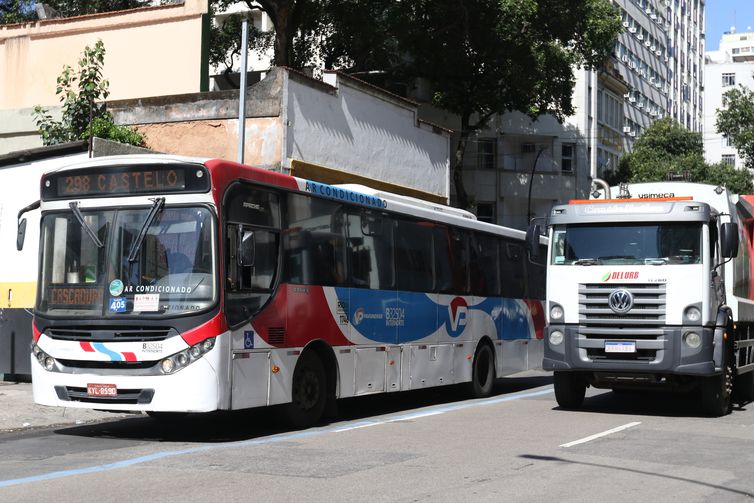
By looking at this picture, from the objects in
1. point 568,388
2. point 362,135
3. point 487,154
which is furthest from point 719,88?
point 568,388

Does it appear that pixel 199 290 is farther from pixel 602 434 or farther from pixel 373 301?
pixel 602 434

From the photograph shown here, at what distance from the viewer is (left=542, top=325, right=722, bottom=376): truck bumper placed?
47.0 feet

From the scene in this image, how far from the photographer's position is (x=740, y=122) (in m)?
64.1

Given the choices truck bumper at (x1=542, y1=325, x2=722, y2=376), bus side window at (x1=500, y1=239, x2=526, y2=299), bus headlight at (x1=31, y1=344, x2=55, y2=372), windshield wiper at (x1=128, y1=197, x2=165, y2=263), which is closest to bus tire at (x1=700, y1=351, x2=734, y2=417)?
truck bumper at (x1=542, y1=325, x2=722, y2=376)

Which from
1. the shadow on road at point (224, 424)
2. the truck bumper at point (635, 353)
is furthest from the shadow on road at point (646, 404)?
the shadow on road at point (224, 424)

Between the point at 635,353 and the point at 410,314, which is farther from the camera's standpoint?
the point at 410,314

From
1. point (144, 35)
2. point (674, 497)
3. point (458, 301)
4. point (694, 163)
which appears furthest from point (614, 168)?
point (674, 497)

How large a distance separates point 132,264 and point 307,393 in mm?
2924

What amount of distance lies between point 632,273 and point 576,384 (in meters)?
2.09

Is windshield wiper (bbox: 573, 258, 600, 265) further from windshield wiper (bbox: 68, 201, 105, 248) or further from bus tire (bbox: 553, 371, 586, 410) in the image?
windshield wiper (bbox: 68, 201, 105, 248)

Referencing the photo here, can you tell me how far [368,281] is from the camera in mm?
14758

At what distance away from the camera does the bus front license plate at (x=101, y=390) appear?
11516mm

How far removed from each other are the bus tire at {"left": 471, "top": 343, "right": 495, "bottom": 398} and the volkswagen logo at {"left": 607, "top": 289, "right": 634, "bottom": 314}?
159 inches

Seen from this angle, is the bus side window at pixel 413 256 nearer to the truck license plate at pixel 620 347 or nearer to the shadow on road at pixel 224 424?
the shadow on road at pixel 224 424
